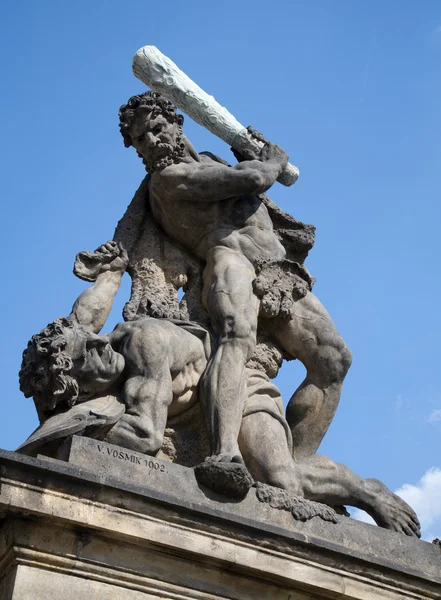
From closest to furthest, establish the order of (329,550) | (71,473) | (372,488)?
(71,473) < (329,550) < (372,488)

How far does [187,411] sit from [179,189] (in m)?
2.00

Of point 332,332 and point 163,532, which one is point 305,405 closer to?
point 332,332

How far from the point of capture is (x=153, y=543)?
279 inches

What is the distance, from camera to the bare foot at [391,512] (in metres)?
8.76

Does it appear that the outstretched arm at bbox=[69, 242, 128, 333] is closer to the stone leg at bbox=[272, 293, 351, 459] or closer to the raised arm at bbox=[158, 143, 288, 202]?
the raised arm at bbox=[158, 143, 288, 202]

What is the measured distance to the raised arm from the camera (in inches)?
372

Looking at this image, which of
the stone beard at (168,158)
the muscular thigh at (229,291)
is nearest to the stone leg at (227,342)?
the muscular thigh at (229,291)

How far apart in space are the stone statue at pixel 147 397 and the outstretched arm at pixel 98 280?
0.01 metres

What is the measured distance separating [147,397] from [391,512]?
7.30 feet

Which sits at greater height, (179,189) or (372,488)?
(179,189)

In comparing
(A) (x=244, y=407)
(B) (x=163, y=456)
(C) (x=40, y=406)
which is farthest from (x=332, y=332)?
(C) (x=40, y=406)

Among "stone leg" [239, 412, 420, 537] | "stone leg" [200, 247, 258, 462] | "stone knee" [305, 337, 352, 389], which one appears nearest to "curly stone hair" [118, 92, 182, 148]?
"stone leg" [200, 247, 258, 462]

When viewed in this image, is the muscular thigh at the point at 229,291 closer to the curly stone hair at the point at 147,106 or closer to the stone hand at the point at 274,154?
the stone hand at the point at 274,154

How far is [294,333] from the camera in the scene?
934cm
